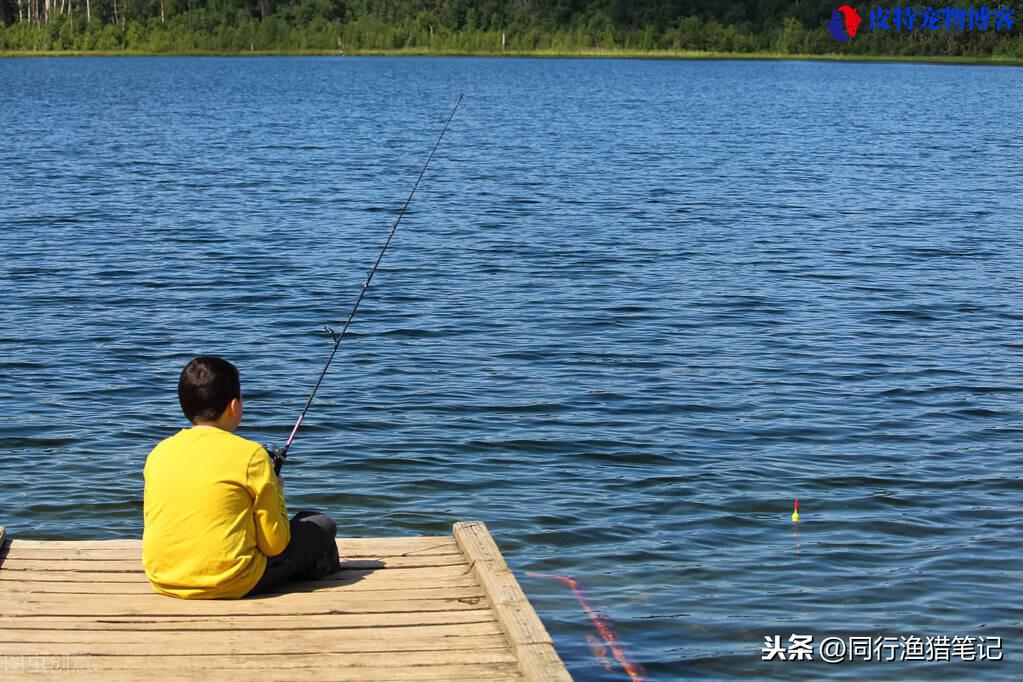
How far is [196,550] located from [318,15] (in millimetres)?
139186

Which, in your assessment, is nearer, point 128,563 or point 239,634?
point 239,634

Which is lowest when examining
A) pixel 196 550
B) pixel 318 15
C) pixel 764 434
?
pixel 764 434

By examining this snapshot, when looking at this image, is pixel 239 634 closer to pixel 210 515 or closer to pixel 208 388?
pixel 210 515

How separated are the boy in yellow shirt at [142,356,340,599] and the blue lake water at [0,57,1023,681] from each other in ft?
5.89

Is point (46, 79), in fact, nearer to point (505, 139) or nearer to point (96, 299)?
point (505, 139)

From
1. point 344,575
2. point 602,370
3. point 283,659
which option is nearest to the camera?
point 283,659

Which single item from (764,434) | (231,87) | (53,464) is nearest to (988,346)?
(764,434)

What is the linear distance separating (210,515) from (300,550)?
59 centimetres

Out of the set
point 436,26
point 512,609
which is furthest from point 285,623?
point 436,26

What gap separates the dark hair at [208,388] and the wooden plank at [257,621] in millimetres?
832

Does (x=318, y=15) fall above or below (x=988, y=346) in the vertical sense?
above

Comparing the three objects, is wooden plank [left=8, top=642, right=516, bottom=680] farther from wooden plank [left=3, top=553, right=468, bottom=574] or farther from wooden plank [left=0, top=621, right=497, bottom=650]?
wooden plank [left=3, top=553, right=468, bottom=574]

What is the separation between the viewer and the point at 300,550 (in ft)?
19.8

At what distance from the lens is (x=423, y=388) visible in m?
11.9
